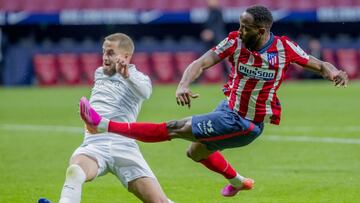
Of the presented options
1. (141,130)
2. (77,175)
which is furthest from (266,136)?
(77,175)

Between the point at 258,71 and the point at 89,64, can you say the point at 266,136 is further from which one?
the point at 89,64

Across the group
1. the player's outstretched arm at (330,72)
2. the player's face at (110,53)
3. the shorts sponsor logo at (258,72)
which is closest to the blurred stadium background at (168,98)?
the player's outstretched arm at (330,72)

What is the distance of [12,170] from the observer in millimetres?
13273

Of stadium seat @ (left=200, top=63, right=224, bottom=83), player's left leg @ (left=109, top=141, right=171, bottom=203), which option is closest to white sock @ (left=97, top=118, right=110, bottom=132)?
player's left leg @ (left=109, top=141, right=171, bottom=203)

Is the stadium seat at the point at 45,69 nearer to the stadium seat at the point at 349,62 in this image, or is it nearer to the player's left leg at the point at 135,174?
the stadium seat at the point at 349,62

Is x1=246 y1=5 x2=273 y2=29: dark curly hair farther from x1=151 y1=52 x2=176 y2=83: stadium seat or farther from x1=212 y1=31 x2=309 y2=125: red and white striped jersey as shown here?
x1=151 y1=52 x2=176 y2=83: stadium seat

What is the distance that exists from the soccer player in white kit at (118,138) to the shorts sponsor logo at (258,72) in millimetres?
1158

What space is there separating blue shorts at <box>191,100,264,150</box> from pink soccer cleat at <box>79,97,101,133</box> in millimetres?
1143

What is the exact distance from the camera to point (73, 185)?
26.9ft

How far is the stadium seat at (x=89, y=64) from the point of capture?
31527 mm

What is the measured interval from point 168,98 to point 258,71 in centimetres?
1557

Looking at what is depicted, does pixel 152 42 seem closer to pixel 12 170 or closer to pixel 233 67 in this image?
pixel 12 170

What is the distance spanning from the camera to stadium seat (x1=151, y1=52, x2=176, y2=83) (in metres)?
31.6

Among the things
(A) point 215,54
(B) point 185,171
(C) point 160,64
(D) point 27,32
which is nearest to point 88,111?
(A) point 215,54
